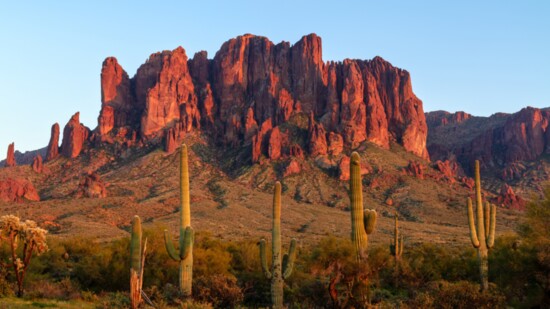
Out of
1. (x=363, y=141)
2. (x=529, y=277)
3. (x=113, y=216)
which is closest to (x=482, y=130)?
(x=363, y=141)

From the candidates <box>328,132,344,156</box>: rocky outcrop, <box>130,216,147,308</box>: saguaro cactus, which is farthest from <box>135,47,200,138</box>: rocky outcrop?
<box>130,216,147,308</box>: saguaro cactus

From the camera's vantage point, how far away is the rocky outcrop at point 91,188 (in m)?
84.8

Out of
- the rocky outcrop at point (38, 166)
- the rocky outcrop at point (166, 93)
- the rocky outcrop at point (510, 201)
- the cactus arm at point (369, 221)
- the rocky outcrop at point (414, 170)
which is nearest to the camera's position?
the cactus arm at point (369, 221)

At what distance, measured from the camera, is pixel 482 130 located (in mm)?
160250

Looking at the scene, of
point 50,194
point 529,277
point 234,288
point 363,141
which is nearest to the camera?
point 529,277

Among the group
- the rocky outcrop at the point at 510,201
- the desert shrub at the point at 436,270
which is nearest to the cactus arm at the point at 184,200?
the desert shrub at the point at 436,270

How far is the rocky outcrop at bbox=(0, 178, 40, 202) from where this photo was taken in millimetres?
83312

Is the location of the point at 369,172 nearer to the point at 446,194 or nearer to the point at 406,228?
the point at 446,194

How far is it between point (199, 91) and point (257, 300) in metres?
118

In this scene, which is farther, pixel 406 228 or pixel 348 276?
pixel 406 228

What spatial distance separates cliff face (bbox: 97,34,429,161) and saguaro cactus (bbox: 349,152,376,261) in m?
90.6

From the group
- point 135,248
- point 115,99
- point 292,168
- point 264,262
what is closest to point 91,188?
point 292,168

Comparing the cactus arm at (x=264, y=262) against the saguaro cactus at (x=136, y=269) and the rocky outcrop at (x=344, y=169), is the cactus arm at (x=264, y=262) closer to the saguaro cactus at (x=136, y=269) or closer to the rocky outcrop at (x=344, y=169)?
the saguaro cactus at (x=136, y=269)

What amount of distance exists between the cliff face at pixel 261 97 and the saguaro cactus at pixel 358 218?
90621 millimetres
